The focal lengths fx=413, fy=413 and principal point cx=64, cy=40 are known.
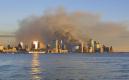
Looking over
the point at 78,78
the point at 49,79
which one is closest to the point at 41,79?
the point at 49,79

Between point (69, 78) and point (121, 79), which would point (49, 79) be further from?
point (121, 79)

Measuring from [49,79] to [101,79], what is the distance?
737cm

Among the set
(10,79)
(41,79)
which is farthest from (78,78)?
(10,79)

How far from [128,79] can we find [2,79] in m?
18.0

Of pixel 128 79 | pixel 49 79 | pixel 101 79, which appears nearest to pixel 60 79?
pixel 49 79

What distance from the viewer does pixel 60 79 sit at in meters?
58.1

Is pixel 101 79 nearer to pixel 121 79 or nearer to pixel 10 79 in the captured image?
pixel 121 79

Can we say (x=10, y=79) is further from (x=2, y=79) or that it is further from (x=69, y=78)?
(x=69, y=78)

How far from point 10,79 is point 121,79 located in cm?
1583

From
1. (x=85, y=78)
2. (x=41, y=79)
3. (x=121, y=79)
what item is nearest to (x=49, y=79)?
(x=41, y=79)

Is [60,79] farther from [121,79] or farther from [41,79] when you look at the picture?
[121,79]

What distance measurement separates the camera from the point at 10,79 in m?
58.9

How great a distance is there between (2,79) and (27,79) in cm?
370

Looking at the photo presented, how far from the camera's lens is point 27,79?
192 feet
